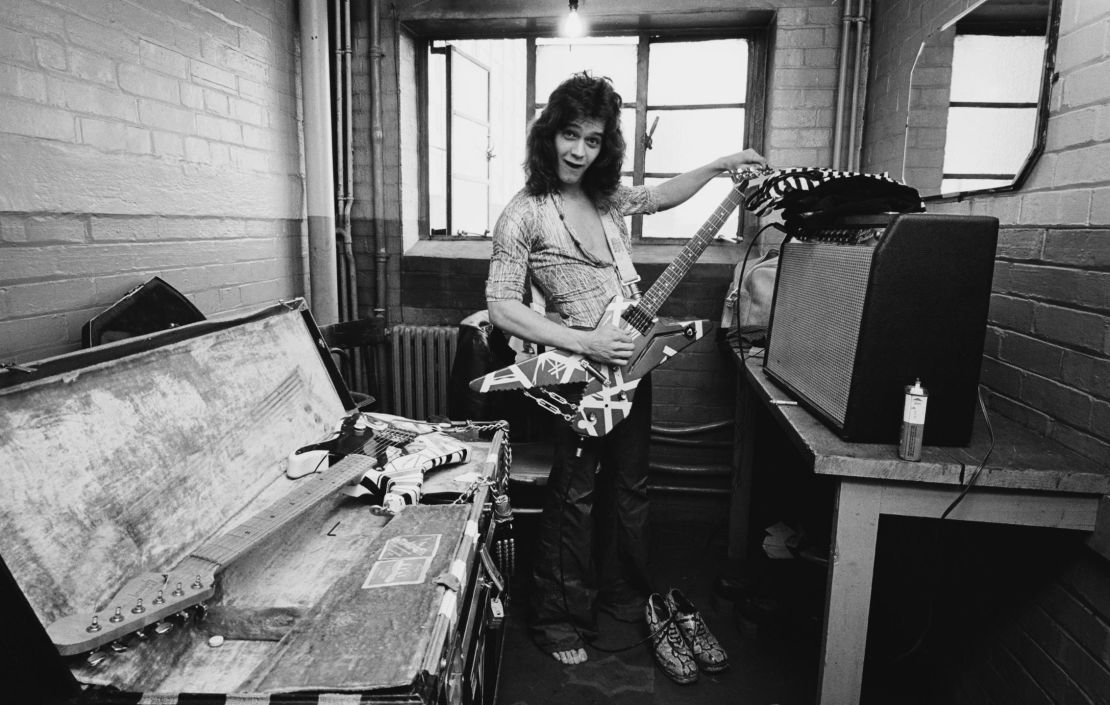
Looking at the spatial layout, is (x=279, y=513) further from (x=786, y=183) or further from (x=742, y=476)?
(x=742, y=476)

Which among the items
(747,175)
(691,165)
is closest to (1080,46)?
(747,175)

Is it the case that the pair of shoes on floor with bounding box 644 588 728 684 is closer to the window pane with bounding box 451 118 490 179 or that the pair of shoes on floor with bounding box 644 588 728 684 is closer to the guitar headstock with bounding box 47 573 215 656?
the guitar headstock with bounding box 47 573 215 656

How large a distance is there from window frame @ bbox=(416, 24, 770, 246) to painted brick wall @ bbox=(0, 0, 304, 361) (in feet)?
2.71

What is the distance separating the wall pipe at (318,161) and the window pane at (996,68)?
8.68 ft

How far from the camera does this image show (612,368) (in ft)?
7.22

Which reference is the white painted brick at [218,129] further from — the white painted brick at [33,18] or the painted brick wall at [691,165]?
the painted brick wall at [691,165]

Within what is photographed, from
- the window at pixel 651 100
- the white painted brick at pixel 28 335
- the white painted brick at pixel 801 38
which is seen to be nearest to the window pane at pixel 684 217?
the window at pixel 651 100

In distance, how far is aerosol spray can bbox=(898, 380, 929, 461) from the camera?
1.38 meters

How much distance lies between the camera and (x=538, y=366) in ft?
7.16

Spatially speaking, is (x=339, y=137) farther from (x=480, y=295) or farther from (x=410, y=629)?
(x=410, y=629)

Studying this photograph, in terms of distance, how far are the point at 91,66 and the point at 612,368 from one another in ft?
6.00

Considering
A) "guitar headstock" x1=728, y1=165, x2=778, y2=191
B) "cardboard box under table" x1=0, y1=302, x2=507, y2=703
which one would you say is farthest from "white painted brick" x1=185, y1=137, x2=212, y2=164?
"guitar headstock" x1=728, y1=165, x2=778, y2=191

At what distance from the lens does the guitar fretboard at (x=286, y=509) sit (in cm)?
122

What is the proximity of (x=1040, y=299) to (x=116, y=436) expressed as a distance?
214 centimetres
